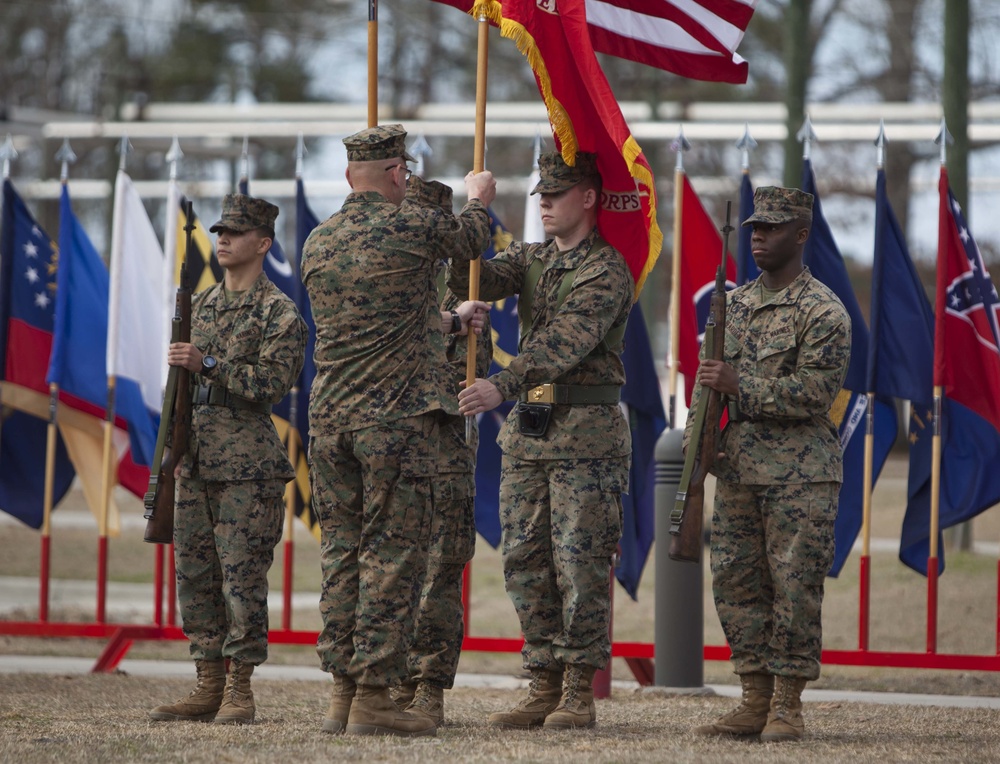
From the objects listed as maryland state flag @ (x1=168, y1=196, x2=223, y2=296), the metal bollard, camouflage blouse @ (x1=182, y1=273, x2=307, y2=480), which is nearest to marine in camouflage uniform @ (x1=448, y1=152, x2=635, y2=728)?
camouflage blouse @ (x1=182, y1=273, x2=307, y2=480)

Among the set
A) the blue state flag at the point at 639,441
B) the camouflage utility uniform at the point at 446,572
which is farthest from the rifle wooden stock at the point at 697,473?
the blue state flag at the point at 639,441

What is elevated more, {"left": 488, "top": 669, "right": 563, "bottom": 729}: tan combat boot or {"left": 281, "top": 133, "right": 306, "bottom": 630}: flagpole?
{"left": 281, "top": 133, "right": 306, "bottom": 630}: flagpole

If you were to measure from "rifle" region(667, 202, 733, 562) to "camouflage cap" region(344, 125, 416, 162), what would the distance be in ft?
4.27

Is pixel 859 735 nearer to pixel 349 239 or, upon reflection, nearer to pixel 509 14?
pixel 349 239

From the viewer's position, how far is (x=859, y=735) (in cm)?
626

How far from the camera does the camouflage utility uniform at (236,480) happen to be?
21.0 ft

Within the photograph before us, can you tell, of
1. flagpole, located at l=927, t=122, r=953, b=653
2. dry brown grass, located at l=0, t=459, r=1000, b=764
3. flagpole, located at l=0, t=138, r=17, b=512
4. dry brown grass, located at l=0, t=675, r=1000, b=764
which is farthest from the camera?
flagpole, located at l=0, t=138, r=17, b=512

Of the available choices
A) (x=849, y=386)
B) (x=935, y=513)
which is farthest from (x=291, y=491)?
(x=935, y=513)

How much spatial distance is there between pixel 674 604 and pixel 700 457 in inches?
81.4

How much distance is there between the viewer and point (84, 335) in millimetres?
10008

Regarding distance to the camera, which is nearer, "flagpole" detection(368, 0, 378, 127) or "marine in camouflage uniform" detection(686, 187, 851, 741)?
"marine in camouflage uniform" detection(686, 187, 851, 741)

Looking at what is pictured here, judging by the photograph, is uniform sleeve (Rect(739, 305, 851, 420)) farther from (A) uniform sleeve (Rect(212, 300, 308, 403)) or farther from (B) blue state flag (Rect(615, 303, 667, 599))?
(B) blue state flag (Rect(615, 303, 667, 599))

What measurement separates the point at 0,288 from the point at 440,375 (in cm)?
494

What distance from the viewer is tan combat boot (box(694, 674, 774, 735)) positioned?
6070 mm
